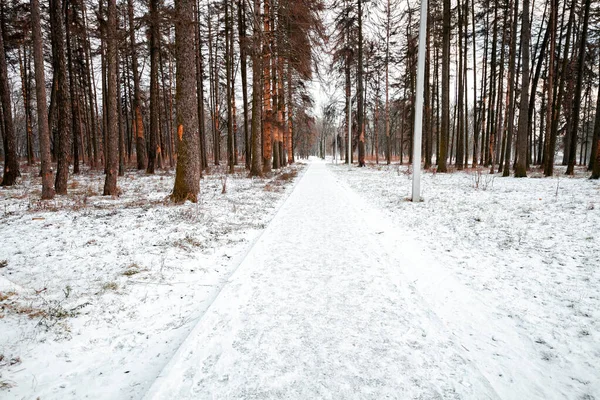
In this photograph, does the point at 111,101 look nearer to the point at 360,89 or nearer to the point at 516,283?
the point at 516,283

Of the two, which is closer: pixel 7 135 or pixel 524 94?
pixel 7 135

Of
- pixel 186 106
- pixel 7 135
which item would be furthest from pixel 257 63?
pixel 7 135

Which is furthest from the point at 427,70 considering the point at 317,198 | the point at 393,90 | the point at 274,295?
the point at 274,295

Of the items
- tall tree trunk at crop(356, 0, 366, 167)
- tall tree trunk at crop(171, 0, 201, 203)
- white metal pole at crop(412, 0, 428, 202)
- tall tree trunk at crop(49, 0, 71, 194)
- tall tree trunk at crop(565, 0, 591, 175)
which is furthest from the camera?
tall tree trunk at crop(356, 0, 366, 167)

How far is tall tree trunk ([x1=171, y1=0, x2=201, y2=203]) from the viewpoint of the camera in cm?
736

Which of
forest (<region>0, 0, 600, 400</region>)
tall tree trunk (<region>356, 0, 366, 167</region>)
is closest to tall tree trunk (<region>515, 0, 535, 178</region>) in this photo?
forest (<region>0, 0, 600, 400</region>)

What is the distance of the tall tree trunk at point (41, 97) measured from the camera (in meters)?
8.10

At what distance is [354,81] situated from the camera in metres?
26.9

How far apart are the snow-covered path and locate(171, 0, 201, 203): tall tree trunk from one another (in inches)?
193

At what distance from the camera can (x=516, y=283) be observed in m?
3.39

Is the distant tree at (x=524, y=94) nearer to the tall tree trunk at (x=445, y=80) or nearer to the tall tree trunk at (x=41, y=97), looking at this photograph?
the tall tree trunk at (x=445, y=80)

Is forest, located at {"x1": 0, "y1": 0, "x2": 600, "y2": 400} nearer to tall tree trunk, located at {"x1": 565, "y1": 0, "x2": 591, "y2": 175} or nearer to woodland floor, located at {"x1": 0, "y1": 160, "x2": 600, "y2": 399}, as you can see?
woodland floor, located at {"x1": 0, "y1": 160, "x2": 600, "y2": 399}

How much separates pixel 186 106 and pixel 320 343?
7.34 meters

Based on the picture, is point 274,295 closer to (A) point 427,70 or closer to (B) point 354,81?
(A) point 427,70
